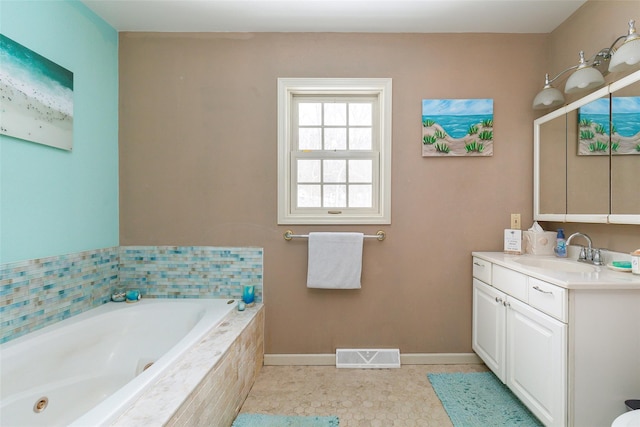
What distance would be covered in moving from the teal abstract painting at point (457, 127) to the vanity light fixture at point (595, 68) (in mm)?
329

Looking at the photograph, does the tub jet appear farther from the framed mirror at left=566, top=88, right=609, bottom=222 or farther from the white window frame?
the framed mirror at left=566, top=88, right=609, bottom=222

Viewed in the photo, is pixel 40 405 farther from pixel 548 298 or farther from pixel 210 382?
pixel 548 298

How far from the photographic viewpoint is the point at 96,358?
1.70 m

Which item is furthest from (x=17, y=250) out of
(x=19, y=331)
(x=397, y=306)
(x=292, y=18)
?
(x=397, y=306)

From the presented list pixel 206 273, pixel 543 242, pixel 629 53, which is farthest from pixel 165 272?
pixel 629 53

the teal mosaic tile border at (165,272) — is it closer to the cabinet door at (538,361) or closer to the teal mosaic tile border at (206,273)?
the teal mosaic tile border at (206,273)

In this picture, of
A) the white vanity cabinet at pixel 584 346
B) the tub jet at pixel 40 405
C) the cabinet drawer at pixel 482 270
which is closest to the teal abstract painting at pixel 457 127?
the cabinet drawer at pixel 482 270

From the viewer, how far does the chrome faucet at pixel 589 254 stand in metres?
1.72

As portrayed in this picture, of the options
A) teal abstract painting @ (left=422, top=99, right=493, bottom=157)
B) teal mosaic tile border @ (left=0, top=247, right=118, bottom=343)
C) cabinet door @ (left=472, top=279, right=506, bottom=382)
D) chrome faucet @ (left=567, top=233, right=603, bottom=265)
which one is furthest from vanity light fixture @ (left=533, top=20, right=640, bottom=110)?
teal mosaic tile border @ (left=0, top=247, right=118, bottom=343)

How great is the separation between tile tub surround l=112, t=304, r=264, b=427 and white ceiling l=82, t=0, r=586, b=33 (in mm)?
1967

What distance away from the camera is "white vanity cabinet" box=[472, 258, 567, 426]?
1.37 meters

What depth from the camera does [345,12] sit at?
1983 millimetres

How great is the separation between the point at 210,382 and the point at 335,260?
1108mm

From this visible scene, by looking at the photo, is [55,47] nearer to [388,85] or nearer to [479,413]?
[388,85]
